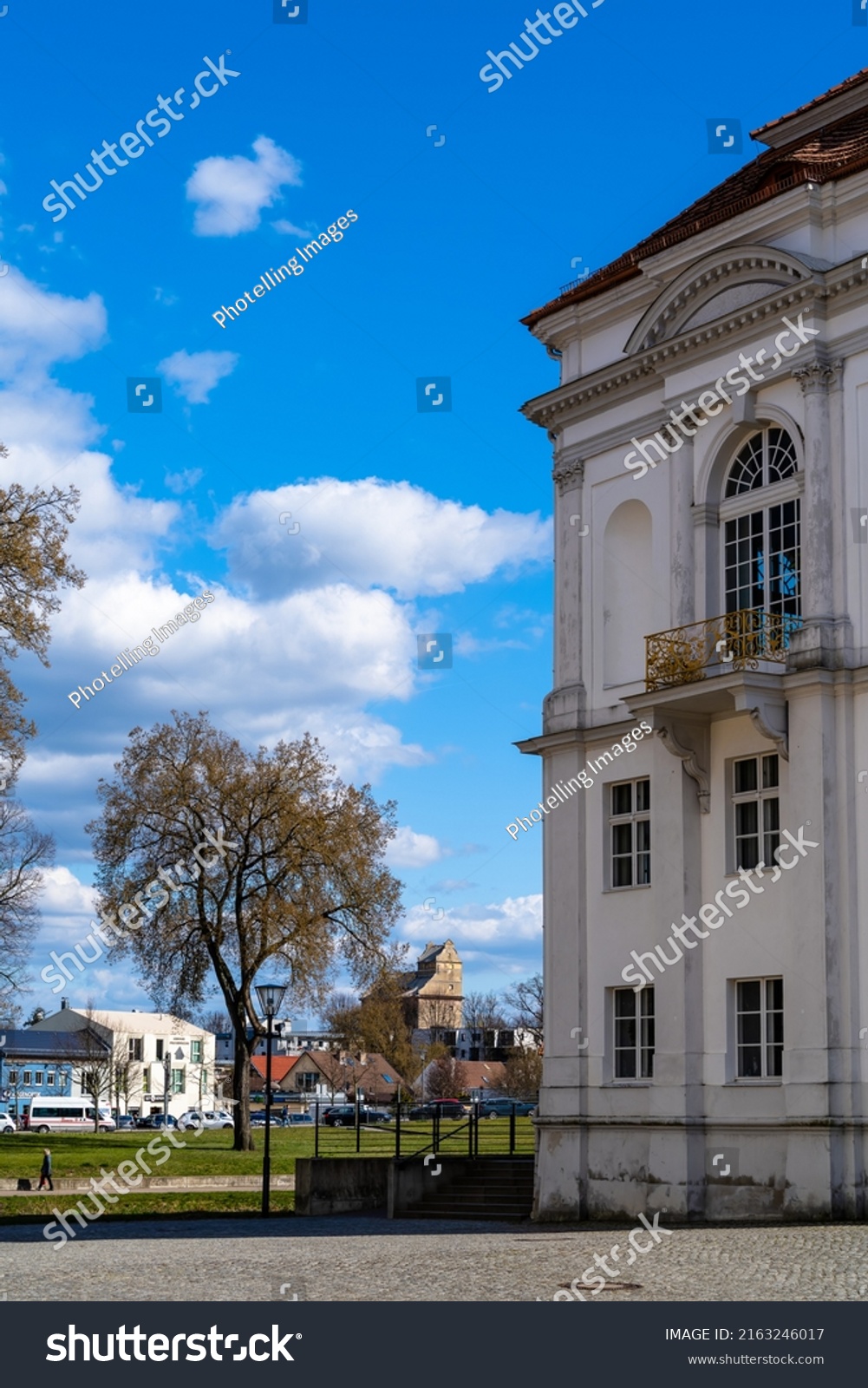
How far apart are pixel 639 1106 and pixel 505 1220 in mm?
2918

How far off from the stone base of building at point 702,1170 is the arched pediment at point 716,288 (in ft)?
39.6

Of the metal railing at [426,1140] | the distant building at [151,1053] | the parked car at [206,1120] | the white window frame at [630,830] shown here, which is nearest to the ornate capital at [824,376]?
the white window frame at [630,830]

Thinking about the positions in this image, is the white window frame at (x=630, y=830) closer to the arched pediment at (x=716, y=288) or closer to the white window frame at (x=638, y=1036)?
the white window frame at (x=638, y=1036)

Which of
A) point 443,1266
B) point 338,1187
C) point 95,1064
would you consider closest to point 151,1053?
point 95,1064

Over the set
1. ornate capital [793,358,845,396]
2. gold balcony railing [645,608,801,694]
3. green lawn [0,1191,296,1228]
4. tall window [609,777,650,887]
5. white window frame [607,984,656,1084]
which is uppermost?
ornate capital [793,358,845,396]

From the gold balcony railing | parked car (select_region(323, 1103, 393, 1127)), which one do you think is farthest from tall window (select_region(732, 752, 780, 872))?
parked car (select_region(323, 1103, 393, 1127))

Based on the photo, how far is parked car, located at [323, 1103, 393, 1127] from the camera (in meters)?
82.1

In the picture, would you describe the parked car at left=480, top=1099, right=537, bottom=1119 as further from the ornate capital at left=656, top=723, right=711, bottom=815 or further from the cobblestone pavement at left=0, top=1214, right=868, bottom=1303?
the cobblestone pavement at left=0, top=1214, right=868, bottom=1303

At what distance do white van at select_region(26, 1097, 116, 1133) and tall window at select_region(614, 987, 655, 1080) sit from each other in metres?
80.6

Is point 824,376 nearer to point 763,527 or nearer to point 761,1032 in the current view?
point 763,527

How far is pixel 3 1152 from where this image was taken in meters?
48.5
